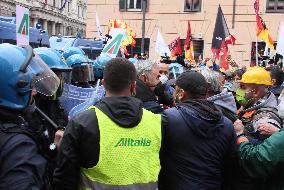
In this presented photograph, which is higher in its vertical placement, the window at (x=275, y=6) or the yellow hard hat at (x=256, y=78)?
the window at (x=275, y=6)

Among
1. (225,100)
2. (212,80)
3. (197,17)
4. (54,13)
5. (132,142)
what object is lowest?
(132,142)

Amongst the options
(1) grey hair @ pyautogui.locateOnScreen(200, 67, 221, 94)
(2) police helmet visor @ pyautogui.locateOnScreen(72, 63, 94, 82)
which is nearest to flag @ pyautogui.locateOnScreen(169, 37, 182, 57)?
(2) police helmet visor @ pyautogui.locateOnScreen(72, 63, 94, 82)

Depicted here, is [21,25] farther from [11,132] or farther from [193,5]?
[193,5]

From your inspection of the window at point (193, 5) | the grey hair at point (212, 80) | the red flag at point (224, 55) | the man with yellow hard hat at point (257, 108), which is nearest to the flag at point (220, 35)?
the red flag at point (224, 55)

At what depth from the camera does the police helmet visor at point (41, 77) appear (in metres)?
2.21

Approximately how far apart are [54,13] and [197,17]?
4426 cm

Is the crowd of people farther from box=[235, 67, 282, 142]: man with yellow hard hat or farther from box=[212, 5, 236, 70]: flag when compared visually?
box=[212, 5, 236, 70]: flag

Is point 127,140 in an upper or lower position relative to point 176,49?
lower

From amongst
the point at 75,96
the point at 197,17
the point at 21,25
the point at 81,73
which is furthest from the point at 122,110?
the point at 197,17

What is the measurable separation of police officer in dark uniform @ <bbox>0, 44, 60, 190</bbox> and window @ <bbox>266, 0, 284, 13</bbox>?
2225 cm

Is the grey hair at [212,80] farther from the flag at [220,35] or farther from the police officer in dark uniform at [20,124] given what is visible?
the flag at [220,35]

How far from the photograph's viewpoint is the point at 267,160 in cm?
260

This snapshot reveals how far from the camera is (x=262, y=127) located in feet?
9.43

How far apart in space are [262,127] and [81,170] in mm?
1246
